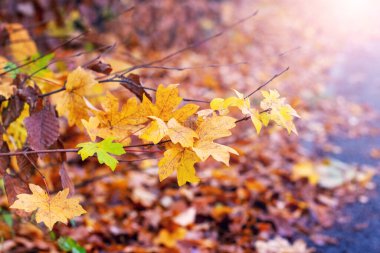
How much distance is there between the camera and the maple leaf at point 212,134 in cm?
96

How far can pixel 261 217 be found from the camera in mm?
2514

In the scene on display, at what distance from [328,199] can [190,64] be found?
309 centimetres

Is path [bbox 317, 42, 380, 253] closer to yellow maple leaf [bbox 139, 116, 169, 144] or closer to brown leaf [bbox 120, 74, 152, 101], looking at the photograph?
brown leaf [bbox 120, 74, 152, 101]

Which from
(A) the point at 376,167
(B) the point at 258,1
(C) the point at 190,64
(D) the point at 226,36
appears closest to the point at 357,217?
(A) the point at 376,167

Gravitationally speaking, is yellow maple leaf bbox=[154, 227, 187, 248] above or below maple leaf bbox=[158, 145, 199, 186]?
below

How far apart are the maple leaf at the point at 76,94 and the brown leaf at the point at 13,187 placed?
249mm

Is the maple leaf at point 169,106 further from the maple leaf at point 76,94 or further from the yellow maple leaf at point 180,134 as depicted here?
the maple leaf at point 76,94

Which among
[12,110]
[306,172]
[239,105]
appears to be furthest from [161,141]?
[306,172]

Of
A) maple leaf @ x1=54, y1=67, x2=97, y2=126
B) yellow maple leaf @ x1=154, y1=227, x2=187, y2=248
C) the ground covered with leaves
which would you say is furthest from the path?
maple leaf @ x1=54, y1=67, x2=97, y2=126

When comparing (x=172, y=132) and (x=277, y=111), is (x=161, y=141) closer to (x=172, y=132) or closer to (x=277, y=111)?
(x=172, y=132)

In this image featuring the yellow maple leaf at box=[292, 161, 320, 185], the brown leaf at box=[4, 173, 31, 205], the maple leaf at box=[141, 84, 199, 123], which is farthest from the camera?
the yellow maple leaf at box=[292, 161, 320, 185]

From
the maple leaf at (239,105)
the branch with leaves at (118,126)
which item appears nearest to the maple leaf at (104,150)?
the branch with leaves at (118,126)

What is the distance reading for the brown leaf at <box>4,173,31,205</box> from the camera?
3.83 feet

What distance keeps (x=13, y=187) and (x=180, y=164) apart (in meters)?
0.48
